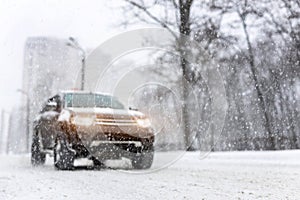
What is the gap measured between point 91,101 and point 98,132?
4.07 ft

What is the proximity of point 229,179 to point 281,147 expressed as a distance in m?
10.6

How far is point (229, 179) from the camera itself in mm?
6809

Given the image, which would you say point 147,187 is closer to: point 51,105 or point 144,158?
point 144,158

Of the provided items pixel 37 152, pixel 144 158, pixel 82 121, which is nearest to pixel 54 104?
pixel 82 121

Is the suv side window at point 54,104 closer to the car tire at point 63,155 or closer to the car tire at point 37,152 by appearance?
the car tire at point 63,155

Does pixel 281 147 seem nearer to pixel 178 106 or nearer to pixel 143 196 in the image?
pixel 178 106

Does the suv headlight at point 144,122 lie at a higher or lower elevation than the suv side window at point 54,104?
lower

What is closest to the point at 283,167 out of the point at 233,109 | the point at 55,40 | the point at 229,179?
the point at 229,179

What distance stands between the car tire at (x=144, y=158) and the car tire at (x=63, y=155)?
121 centimetres

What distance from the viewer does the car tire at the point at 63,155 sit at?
25.7 ft

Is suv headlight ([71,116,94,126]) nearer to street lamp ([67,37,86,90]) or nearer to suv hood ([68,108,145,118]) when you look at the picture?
suv hood ([68,108,145,118])

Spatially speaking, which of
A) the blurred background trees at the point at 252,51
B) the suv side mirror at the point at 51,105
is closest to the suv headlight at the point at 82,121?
the suv side mirror at the point at 51,105

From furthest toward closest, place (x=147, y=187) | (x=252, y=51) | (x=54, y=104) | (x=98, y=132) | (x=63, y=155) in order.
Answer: (x=252, y=51) < (x=54, y=104) < (x=63, y=155) < (x=98, y=132) < (x=147, y=187)

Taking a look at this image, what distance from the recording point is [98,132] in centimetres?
757
